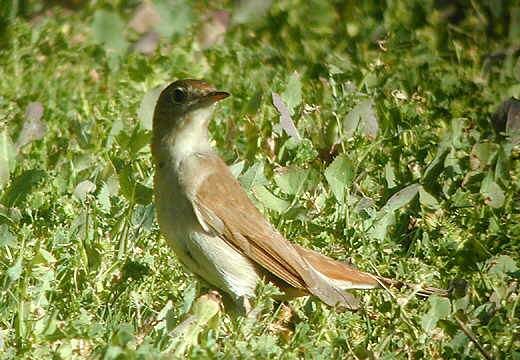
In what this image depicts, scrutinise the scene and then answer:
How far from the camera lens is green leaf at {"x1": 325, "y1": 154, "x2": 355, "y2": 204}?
6797 millimetres

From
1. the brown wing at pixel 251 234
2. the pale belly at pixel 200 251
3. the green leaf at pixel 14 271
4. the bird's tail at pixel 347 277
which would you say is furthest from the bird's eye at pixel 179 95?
the green leaf at pixel 14 271

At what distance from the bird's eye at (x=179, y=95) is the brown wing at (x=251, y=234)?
0.36 meters

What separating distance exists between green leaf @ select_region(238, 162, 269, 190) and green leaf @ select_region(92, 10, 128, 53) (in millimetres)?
2497

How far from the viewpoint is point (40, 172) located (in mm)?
6117

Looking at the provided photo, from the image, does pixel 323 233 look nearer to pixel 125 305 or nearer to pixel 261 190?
pixel 261 190

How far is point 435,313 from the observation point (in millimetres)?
5688

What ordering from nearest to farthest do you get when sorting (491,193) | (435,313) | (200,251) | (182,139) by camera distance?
(435,313) < (200,251) < (182,139) < (491,193)

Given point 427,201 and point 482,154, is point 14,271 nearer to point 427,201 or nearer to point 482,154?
point 427,201

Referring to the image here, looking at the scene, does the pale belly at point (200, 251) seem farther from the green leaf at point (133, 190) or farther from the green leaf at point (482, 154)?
the green leaf at point (482, 154)

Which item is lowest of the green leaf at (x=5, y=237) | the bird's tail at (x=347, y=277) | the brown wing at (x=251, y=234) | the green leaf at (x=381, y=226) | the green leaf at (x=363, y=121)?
the green leaf at (x=381, y=226)

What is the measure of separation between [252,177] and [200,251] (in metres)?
1.07

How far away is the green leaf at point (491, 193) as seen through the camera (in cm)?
702

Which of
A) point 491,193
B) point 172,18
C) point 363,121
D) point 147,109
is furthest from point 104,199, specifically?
point 172,18

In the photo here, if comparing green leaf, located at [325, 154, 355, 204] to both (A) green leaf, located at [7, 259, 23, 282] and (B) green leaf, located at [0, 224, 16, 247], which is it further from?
(A) green leaf, located at [7, 259, 23, 282]
